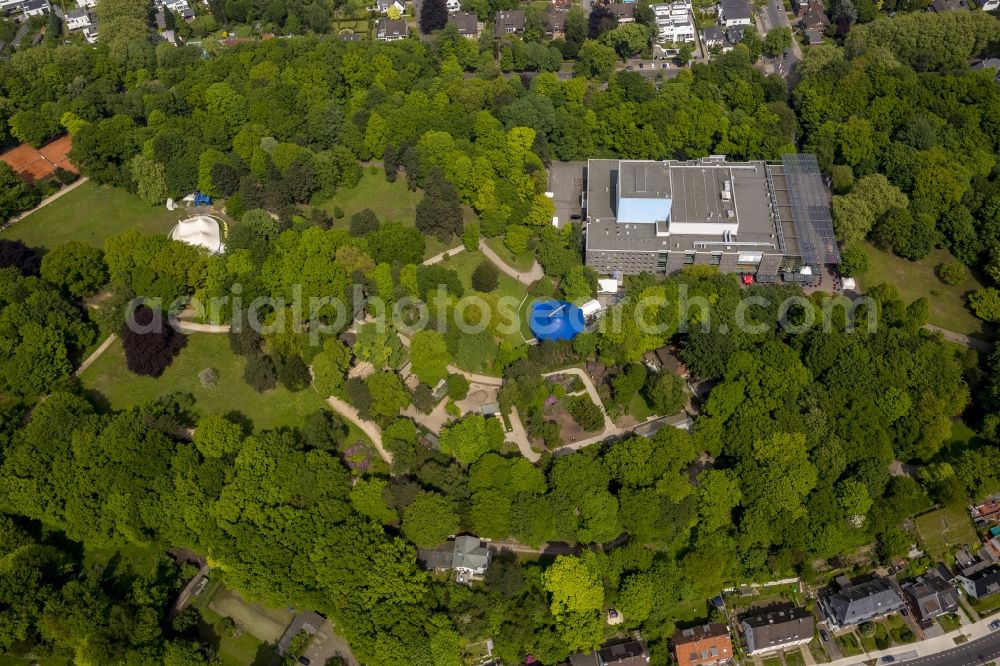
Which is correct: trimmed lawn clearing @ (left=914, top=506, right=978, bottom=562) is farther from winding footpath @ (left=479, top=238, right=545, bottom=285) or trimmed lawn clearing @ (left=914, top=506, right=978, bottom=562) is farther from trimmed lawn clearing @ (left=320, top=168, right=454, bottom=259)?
trimmed lawn clearing @ (left=320, top=168, right=454, bottom=259)

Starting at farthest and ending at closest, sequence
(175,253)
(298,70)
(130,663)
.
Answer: (298,70) < (175,253) < (130,663)

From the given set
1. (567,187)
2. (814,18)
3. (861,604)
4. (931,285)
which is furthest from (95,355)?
(814,18)

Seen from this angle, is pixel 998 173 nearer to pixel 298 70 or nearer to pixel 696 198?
pixel 696 198

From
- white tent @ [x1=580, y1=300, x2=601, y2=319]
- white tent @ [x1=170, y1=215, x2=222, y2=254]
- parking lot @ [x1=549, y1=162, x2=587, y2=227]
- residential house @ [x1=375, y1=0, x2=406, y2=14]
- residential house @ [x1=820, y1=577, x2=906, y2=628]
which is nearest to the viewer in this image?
residential house @ [x1=820, y1=577, x2=906, y2=628]

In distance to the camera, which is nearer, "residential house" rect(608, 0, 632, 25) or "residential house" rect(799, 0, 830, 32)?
"residential house" rect(799, 0, 830, 32)

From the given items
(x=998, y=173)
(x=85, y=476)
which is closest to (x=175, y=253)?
(x=85, y=476)

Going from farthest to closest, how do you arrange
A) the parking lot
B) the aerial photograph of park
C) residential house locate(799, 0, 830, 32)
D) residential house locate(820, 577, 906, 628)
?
residential house locate(799, 0, 830, 32) → the parking lot → the aerial photograph of park → residential house locate(820, 577, 906, 628)

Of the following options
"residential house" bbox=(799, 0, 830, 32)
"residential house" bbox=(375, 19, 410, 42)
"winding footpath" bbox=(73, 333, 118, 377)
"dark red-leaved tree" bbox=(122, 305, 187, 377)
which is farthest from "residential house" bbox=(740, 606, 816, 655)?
"residential house" bbox=(375, 19, 410, 42)

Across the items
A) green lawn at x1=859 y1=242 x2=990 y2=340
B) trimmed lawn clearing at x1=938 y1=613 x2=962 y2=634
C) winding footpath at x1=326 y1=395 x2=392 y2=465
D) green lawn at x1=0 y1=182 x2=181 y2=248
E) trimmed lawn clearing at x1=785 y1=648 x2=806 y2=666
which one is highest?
green lawn at x1=0 y1=182 x2=181 y2=248
